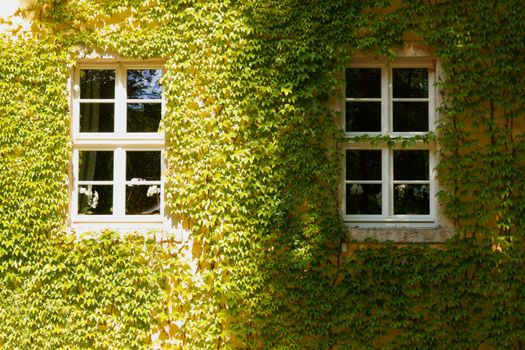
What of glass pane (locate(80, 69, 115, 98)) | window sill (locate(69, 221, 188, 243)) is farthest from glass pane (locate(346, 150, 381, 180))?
glass pane (locate(80, 69, 115, 98))

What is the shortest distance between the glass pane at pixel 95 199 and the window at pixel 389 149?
2647mm

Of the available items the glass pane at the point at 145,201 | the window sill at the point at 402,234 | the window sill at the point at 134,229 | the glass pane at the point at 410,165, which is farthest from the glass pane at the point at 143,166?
the glass pane at the point at 410,165

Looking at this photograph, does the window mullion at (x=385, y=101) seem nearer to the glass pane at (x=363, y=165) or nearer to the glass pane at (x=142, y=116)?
the glass pane at (x=363, y=165)

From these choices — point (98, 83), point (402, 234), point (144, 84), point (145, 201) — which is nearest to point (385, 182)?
point (402, 234)

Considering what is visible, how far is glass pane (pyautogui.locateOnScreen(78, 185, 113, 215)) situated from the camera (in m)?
6.23

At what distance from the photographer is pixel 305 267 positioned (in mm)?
5824

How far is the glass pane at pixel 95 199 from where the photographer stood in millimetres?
6227

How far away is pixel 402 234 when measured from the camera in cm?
588

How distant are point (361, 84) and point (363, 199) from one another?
130 centimetres

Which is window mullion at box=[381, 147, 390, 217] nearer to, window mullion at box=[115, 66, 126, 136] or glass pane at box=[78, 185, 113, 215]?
window mullion at box=[115, 66, 126, 136]

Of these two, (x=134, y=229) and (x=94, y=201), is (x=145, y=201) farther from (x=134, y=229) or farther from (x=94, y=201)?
(x=94, y=201)

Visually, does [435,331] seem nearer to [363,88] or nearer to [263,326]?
[263,326]

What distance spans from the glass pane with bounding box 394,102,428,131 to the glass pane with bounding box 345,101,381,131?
22 cm

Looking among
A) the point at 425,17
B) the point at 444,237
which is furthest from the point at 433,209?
the point at 425,17
